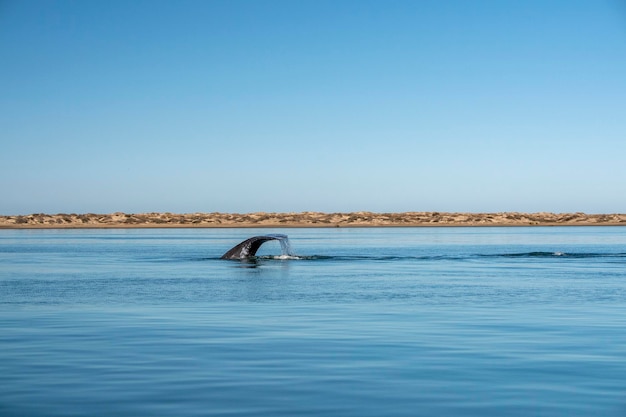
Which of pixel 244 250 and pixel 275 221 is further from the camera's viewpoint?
pixel 275 221

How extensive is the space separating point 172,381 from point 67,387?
150 centimetres

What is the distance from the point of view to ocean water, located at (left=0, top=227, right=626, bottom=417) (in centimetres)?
1159

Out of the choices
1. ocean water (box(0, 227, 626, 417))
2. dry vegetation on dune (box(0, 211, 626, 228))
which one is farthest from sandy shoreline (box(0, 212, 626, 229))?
ocean water (box(0, 227, 626, 417))

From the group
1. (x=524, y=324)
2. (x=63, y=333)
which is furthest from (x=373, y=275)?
(x=63, y=333)

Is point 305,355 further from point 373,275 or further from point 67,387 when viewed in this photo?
point 373,275

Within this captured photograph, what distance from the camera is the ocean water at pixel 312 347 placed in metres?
11.6

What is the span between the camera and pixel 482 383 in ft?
41.9

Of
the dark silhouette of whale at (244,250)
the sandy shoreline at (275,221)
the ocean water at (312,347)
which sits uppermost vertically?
the sandy shoreline at (275,221)

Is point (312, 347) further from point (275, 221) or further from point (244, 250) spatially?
point (275, 221)

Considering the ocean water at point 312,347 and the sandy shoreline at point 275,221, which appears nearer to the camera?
the ocean water at point 312,347

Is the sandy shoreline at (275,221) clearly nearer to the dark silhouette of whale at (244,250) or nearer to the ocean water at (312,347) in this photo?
the dark silhouette of whale at (244,250)

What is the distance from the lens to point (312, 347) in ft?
54.4

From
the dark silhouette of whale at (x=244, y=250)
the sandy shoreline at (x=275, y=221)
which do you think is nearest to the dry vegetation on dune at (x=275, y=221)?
the sandy shoreline at (x=275, y=221)

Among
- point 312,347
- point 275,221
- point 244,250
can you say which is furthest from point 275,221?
point 312,347
